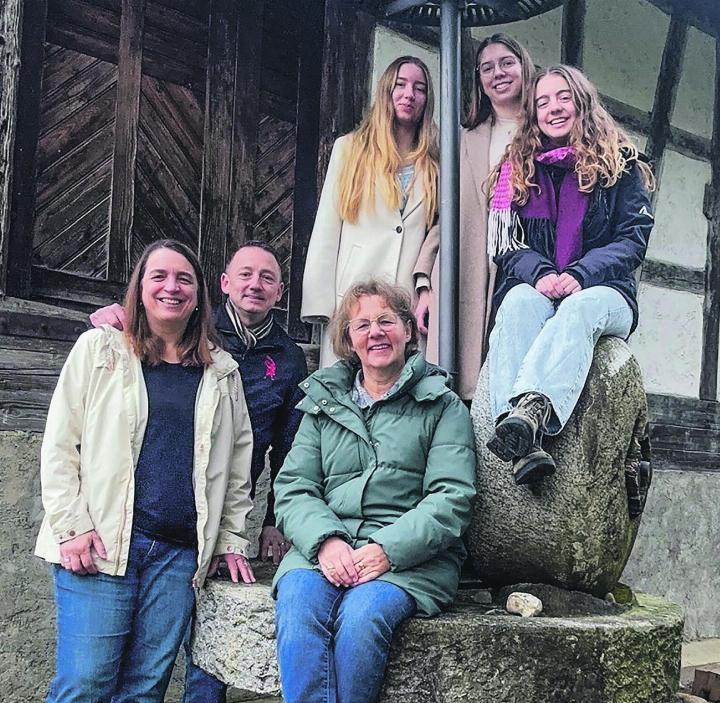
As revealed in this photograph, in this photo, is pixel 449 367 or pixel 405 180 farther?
pixel 405 180

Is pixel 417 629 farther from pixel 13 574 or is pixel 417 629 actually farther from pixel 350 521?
pixel 13 574

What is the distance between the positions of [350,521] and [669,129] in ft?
14.9

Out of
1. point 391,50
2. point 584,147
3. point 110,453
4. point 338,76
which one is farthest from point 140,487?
point 391,50

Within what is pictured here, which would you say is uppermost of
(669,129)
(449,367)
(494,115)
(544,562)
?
(669,129)

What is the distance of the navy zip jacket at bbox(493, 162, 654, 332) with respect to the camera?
3055mm

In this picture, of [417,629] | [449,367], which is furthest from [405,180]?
[417,629]

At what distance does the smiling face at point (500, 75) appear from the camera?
3547 millimetres

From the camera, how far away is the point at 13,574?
11.9ft

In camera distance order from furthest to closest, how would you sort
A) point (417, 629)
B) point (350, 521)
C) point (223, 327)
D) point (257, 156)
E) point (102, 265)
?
point (257, 156) → point (102, 265) → point (223, 327) → point (350, 521) → point (417, 629)

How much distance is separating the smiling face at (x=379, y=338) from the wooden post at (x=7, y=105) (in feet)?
5.09

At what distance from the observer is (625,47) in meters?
6.10

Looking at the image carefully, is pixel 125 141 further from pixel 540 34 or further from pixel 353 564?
pixel 540 34

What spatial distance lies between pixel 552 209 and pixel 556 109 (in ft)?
1.08

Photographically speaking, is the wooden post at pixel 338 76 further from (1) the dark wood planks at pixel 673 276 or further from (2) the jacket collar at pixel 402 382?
(1) the dark wood planks at pixel 673 276
